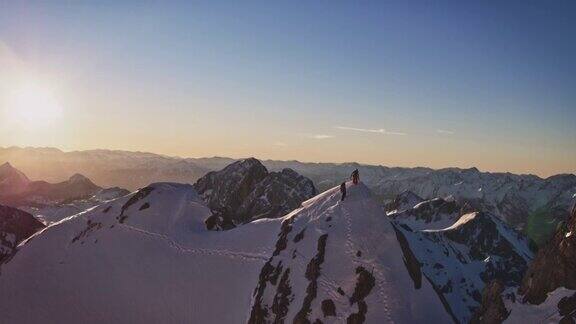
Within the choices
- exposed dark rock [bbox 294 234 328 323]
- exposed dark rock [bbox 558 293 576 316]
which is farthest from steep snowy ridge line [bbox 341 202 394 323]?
exposed dark rock [bbox 558 293 576 316]

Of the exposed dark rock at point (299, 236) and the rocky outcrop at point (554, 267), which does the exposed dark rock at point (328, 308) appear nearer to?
the exposed dark rock at point (299, 236)

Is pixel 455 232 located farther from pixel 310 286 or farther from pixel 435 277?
pixel 310 286

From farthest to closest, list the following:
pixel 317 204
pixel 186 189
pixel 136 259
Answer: pixel 186 189, pixel 136 259, pixel 317 204

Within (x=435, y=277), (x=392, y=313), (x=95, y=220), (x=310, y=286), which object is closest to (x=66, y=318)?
(x=95, y=220)

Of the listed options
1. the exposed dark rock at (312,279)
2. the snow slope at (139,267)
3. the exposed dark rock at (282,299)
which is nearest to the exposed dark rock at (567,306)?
the exposed dark rock at (312,279)

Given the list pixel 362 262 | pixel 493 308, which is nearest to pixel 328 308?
pixel 362 262

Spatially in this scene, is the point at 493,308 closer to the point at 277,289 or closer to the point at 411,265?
the point at 411,265
